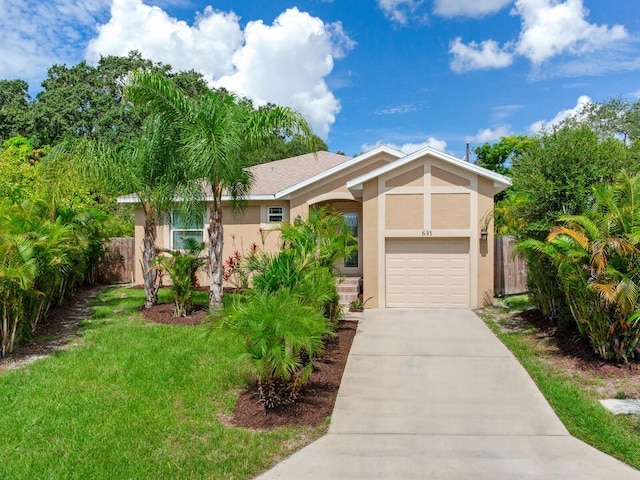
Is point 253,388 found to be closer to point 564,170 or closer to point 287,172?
point 564,170

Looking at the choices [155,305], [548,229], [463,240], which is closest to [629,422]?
[548,229]

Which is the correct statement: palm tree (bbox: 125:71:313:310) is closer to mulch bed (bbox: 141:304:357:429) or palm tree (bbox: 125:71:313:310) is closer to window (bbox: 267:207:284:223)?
mulch bed (bbox: 141:304:357:429)

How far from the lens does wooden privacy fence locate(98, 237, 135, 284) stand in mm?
16688

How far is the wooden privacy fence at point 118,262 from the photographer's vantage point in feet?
54.7

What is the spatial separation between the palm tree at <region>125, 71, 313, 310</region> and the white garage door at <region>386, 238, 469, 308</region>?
178 inches

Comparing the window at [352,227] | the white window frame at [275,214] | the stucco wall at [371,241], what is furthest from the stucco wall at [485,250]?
the white window frame at [275,214]

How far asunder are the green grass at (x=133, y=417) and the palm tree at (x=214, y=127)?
2.75 metres

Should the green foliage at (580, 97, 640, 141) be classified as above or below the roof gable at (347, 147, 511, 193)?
above

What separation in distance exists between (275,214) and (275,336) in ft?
33.8

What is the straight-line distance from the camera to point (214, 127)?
957 centimetres

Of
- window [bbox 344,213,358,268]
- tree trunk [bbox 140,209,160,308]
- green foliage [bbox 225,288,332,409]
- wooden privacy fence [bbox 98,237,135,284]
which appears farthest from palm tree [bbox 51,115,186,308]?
window [bbox 344,213,358,268]

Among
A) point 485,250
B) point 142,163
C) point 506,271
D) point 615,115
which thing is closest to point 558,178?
point 485,250

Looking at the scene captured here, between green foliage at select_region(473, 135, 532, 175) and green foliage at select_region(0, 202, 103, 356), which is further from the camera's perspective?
green foliage at select_region(473, 135, 532, 175)

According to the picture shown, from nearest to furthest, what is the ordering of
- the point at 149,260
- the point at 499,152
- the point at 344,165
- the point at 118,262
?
1. the point at 149,260
2. the point at 344,165
3. the point at 118,262
4. the point at 499,152
